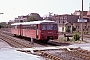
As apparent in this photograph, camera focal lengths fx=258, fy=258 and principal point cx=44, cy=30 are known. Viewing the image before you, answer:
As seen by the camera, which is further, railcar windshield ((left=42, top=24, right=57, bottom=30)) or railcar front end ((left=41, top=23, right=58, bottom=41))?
railcar windshield ((left=42, top=24, right=57, bottom=30))

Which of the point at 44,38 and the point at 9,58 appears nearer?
the point at 9,58

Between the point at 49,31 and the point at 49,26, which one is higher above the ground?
the point at 49,26

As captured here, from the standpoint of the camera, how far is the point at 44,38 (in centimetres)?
2938

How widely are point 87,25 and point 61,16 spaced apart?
4498cm

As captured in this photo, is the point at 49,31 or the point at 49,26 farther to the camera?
the point at 49,26

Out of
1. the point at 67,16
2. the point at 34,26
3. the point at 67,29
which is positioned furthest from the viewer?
the point at 67,16

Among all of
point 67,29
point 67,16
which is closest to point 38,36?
point 67,29

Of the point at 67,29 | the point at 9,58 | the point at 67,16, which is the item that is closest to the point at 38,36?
the point at 9,58

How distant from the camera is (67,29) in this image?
7281 cm

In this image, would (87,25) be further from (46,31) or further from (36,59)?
(36,59)

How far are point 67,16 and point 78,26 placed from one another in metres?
38.3

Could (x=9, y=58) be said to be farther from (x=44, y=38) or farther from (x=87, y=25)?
(x=87, y=25)

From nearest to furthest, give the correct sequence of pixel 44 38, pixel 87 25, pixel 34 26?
pixel 44 38 < pixel 34 26 < pixel 87 25

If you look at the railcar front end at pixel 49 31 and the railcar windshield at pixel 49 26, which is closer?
the railcar front end at pixel 49 31
